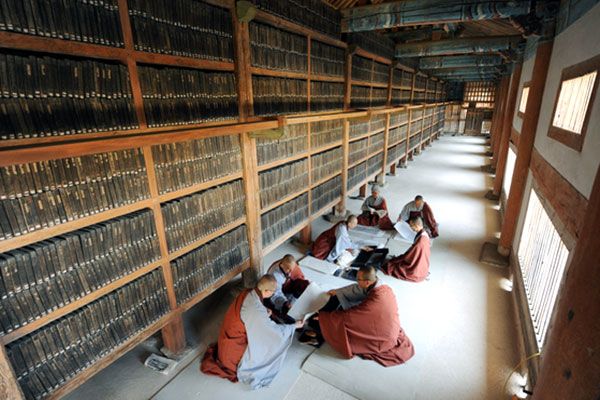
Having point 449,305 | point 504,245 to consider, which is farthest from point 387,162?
point 449,305

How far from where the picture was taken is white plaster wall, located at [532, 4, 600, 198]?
84.2 inches

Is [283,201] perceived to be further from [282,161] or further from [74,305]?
[74,305]

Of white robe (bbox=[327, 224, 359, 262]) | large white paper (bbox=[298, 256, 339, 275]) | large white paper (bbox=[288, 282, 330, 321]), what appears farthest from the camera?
white robe (bbox=[327, 224, 359, 262])

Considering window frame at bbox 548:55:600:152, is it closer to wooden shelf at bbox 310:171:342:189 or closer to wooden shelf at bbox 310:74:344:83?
wooden shelf at bbox 310:74:344:83

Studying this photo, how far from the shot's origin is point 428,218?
19.4 ft

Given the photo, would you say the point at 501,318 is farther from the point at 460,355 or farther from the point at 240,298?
the point at 240,298

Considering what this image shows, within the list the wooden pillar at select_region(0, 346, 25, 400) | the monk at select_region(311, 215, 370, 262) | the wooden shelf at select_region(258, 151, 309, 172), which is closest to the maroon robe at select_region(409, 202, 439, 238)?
the monk at select_region(311, 215, 370, 262)

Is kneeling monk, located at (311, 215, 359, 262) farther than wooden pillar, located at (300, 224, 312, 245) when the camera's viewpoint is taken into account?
No

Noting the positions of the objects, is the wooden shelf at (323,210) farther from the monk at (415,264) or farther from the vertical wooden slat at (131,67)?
the vertical wooden slat at (131,67)

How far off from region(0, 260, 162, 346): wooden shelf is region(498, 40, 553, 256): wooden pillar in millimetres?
5034

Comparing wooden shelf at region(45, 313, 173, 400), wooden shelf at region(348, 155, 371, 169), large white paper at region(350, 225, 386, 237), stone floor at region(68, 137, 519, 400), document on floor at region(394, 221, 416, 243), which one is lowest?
stone floor at region(68, 137, 519, 400)

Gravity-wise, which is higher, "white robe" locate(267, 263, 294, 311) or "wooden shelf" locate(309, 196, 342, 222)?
"wooden shelf" locate(309, 196, 342, 222)

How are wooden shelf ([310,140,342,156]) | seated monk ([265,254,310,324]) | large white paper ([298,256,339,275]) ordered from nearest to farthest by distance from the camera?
seated monk ([265,254,310,324]) < large white paper ([298,256,339,275]) < wooden shelf ([310,140,342,156])

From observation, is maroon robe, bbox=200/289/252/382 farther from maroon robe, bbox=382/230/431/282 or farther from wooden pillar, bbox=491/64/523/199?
wooden pillar, bbox=491/64/523/199
